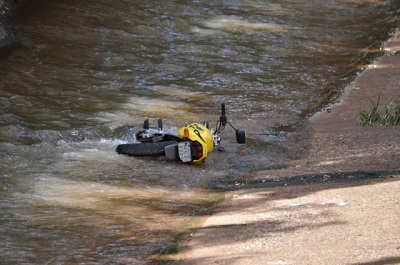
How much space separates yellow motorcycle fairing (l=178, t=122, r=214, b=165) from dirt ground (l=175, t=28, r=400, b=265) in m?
0.78

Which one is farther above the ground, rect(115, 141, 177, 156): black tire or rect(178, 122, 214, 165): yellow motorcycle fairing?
rect(178, 122, 214, 165): yellow motorcycle fairing

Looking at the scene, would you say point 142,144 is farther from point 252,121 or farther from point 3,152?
point 252,121

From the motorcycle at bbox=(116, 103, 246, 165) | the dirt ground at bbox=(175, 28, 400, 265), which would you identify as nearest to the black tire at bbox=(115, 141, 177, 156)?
the motorcycle at bbox=(116, 103, 246, 165)

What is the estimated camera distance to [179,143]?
45.3 ft

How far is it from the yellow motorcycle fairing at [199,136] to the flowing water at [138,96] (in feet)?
1.07

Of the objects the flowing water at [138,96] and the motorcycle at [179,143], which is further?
the motorcycle at [179,143]

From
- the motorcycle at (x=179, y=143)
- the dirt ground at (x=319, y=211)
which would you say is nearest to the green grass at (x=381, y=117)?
the dirt ground at (x=319, y=211)

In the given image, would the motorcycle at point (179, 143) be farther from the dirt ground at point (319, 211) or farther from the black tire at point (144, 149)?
the dirt ground at point (319, 211)

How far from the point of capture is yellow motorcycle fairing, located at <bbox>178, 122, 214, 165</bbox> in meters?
13.6

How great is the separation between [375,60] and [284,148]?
292 inches

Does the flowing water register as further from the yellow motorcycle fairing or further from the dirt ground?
the dirt ground

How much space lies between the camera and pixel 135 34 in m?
22.7

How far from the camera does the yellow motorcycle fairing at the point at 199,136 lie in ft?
44.7

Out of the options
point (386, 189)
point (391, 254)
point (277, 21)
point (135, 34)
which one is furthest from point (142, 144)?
point (277, 21)
